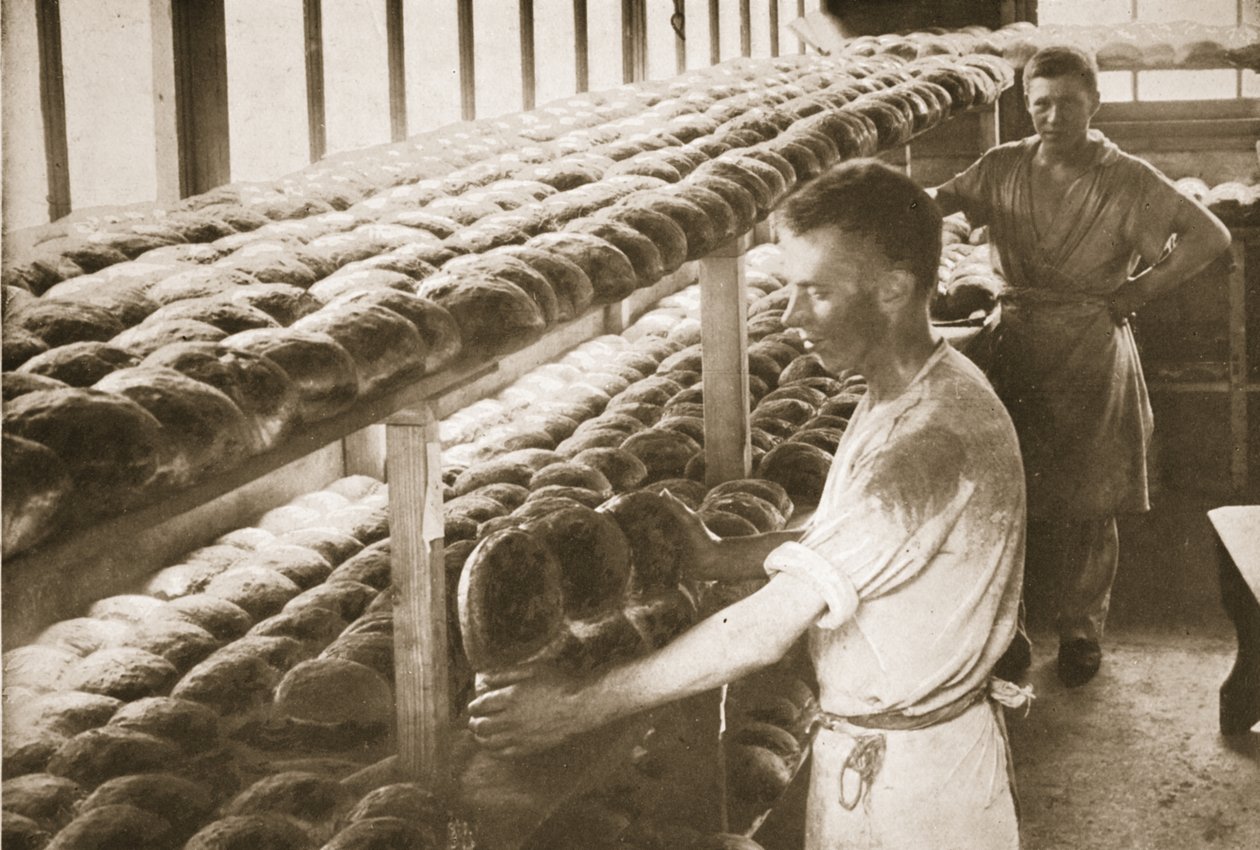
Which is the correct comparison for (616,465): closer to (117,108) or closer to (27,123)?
(27,123)

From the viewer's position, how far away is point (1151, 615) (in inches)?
237

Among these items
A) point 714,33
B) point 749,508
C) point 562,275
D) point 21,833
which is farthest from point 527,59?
point 21,833

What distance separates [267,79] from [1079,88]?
2978mm

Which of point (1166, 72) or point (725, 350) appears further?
point (1166, 72)

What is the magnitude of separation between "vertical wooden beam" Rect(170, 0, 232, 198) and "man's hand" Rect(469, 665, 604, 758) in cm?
257

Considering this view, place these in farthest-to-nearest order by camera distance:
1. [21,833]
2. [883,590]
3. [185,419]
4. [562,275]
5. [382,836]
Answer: [562,275] < [883,590] < [382,836] < [21,833] < [185,419]

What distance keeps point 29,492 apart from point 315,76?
→ 3537 millimetres

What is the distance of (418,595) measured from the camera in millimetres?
2129

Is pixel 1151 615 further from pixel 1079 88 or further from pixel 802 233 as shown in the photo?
pixel 802 233

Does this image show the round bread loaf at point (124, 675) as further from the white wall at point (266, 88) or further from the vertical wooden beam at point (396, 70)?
the vertical wooden beam at point (396, 70)

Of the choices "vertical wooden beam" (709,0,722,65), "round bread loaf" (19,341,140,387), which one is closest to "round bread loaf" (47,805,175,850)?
"round bread loaf" (19,341,140,387)

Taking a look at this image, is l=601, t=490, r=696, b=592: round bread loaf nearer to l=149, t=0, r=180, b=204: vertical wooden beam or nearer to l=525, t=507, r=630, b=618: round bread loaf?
l=525, t=507, r=630, b=618: round bread loaf

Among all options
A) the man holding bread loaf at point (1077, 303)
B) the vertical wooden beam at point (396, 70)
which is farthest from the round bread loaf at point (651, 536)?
the man holding bread loaf at point (1077, 303)

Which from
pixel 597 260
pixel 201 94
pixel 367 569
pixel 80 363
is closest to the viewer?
pixel 80 363
